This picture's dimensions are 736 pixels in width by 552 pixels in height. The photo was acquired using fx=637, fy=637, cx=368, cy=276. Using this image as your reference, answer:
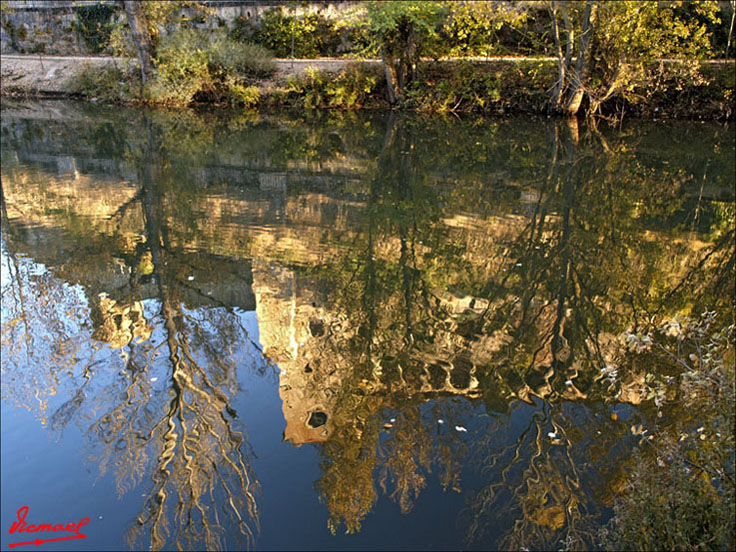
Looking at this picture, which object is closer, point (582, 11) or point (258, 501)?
point (258, 501)

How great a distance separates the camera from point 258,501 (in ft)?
14.3

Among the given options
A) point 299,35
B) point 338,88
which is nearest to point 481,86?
Answer: point 338,88

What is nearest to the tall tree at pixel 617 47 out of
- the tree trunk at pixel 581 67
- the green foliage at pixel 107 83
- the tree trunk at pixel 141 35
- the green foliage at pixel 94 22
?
the tree trunk at pixel 581 67

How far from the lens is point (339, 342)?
6.59 metres

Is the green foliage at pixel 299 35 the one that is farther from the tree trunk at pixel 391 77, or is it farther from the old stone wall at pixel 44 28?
the old stone wall at pixel 44 28

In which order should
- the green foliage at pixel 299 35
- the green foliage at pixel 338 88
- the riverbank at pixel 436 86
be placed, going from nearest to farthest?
the riverbank at pixel 436 86 → the green foliage at pixel 338 88 → the green foliage at pixel 299 35

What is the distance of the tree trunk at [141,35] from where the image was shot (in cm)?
2481

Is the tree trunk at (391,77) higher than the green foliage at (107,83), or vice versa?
the tree trunk at (391,77)

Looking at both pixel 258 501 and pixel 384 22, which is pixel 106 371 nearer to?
pixel 258 501

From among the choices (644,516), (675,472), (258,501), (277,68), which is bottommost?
(277,68)

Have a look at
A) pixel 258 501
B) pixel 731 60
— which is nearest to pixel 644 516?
pixel 258 501

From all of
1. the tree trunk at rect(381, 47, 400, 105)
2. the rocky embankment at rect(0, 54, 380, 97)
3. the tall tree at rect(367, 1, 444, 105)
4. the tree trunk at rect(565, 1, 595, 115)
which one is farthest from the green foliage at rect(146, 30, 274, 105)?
the tree trunk at rect(565, 1, 595, 115)

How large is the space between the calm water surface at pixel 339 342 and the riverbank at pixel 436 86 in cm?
921

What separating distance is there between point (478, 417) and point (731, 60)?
2206 cm
